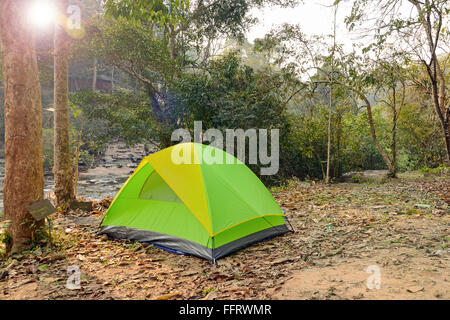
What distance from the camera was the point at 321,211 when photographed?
5219mm

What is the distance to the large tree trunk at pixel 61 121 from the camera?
5.59m

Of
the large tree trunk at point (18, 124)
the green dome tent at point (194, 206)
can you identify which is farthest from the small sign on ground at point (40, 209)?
the green dome tent at point (194, 206)

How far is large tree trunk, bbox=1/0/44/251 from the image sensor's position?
10.7 ft

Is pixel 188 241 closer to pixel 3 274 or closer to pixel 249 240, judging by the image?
pixel 249 240

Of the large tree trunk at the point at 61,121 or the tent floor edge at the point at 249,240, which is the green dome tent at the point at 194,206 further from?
the large tree trunk at the point at 61,121

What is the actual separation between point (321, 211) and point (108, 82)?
27.2m

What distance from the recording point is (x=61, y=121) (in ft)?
18.4

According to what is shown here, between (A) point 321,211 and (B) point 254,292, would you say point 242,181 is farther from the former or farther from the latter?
(A) point 321,211

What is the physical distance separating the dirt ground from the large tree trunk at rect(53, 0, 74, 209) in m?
1.26

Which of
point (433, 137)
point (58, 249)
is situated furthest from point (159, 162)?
point (433, 137)

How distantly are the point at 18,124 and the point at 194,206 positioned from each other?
2.18 meters

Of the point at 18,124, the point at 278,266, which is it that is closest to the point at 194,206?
the point at 278,266

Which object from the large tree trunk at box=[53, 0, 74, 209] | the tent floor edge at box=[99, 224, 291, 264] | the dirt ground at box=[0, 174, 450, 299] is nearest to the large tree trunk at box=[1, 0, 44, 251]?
the dirt ground at box=[0, 174, 450, 299]

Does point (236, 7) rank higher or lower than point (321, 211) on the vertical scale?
higher
